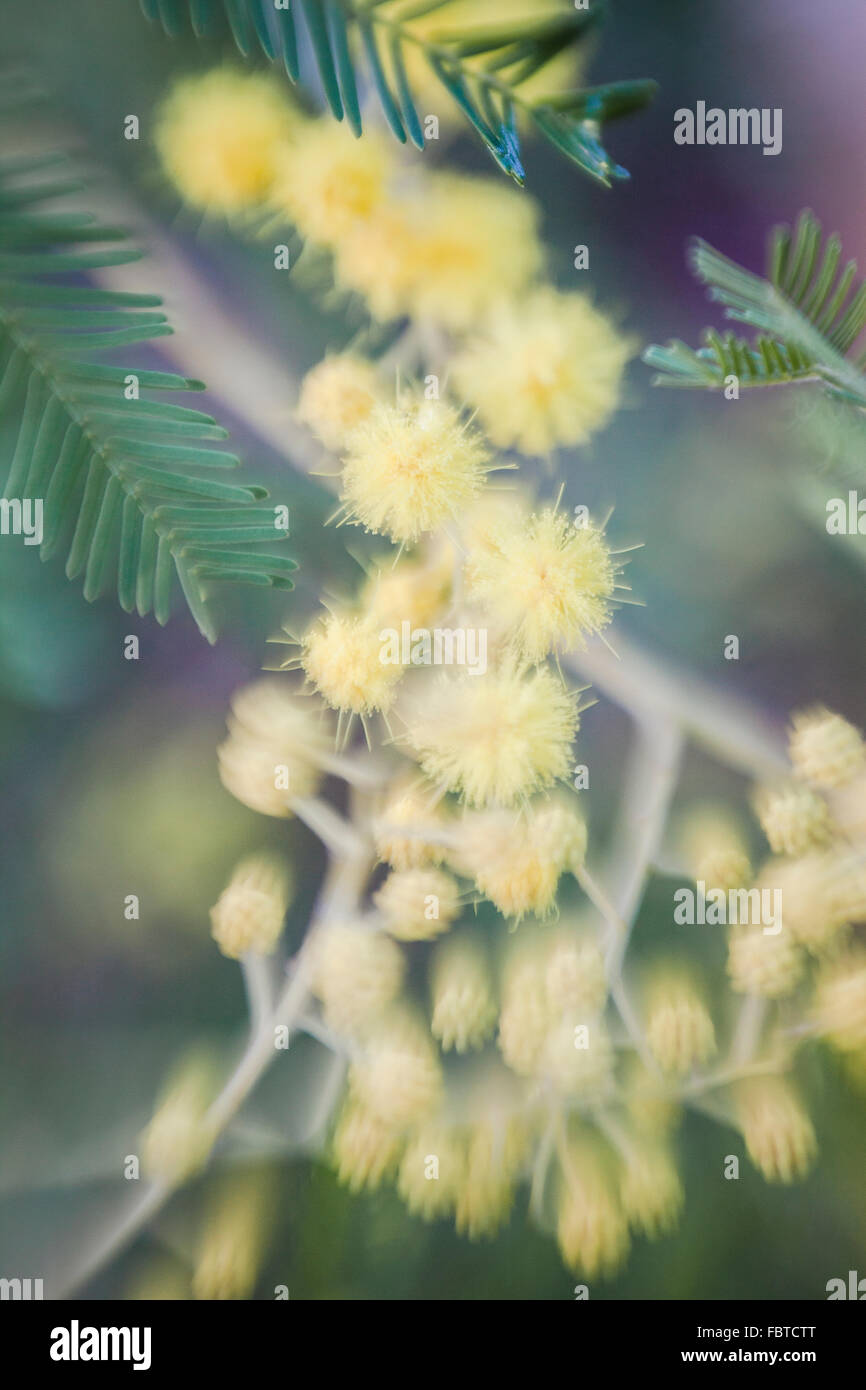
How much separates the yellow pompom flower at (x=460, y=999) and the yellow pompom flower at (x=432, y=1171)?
67 millimetres

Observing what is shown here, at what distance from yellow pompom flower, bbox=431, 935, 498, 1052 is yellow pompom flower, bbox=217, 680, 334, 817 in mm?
162

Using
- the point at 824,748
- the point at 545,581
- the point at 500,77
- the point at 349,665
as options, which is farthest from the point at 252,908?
the point at 500,77

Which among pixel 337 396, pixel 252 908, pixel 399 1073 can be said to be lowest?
pixel 399 1073

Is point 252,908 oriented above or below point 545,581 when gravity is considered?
below

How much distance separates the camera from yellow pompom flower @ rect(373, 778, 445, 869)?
2.26 feet

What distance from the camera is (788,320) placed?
54 centimetres

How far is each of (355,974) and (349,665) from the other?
225 mm

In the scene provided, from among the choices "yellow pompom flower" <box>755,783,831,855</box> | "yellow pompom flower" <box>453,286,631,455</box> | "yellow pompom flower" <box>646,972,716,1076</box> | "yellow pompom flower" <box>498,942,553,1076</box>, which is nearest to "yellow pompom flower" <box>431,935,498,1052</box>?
"yellow pompom flower" <box>498,942,553,1076</box>

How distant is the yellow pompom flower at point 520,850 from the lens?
684 millimetres

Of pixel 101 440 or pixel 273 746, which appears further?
pixel 273 746

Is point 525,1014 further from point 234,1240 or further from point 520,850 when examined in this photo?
point 234,1240

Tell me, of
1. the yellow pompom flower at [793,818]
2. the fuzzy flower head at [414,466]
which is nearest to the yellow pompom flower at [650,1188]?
the yellow pompom flower at [793,818]
